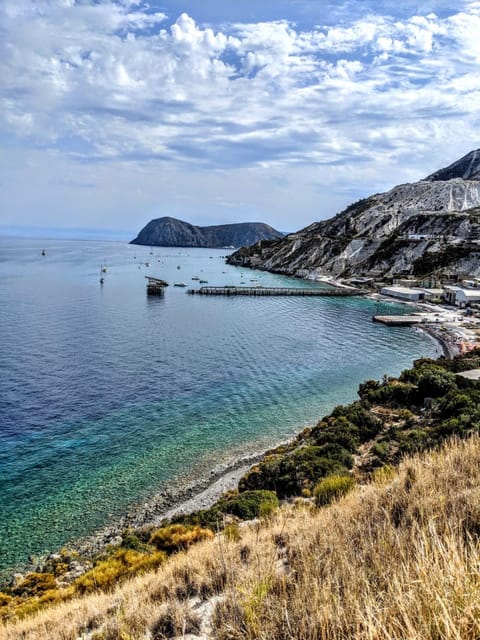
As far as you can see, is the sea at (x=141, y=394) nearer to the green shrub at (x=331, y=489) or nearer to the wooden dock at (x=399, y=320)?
the wooden dock at (x=399, y=320)

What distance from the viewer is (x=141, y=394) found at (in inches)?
1198

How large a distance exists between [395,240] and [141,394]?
324 ft

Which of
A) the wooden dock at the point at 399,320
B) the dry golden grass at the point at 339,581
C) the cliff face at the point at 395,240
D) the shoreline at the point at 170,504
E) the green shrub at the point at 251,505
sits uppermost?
the cliff face at the point at 395,240

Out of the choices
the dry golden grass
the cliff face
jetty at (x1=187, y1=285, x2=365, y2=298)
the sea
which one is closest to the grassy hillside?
the dry golden grass

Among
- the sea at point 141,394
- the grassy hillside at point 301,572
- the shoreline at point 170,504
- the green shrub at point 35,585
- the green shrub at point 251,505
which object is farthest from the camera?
the sea at point 141,394

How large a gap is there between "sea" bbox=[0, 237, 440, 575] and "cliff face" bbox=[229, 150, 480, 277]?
44.6 m

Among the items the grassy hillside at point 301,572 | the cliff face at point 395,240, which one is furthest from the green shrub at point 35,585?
the cliff face at point 395,240

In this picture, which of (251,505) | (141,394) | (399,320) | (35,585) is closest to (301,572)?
(251,505)

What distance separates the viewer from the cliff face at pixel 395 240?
9994cm

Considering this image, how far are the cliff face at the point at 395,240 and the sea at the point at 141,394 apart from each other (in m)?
44.6

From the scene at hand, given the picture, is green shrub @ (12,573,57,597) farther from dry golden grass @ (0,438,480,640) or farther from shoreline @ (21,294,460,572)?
dry golden grass @ (0,438,480,640)

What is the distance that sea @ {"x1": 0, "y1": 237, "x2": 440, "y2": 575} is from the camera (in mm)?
18578

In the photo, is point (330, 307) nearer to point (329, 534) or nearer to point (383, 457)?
point (383, 457)

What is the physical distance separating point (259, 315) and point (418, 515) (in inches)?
2381
